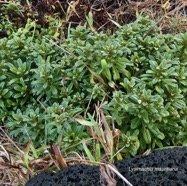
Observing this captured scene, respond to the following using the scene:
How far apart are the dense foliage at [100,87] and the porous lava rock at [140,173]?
13.6 inches

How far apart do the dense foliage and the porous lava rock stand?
1.13ft

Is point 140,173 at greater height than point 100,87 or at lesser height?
lesser

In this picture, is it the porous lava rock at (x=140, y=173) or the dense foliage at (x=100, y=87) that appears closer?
the porous lava rock at (x=140, y=173)

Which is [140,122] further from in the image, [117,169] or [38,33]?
[38,33]

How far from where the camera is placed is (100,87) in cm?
238

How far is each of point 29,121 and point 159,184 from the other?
38.9 inches

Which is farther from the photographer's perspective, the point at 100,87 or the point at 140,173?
the point at 100,87

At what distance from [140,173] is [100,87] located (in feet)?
2.48

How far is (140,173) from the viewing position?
1.77m

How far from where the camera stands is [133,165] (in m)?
1.82

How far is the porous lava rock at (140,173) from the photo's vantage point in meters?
1.74

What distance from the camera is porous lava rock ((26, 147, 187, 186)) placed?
5.72ft

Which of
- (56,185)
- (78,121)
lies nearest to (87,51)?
(78,121)

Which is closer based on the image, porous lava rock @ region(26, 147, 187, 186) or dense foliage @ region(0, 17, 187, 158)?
porous lava rock @ region(26, 147, 187, 186)
